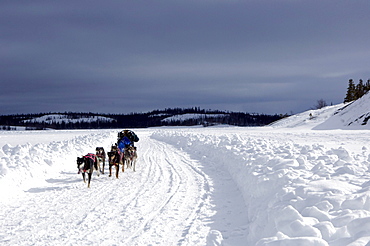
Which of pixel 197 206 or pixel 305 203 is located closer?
pixel 305 203

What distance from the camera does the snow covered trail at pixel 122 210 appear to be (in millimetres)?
5059

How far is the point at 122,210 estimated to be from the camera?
6.51m

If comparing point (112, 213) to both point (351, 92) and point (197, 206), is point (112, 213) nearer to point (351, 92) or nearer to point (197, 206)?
point (197, 206)

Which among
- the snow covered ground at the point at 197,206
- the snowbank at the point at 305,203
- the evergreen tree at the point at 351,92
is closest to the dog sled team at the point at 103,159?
→ the snow covered ground at the point at 197,206

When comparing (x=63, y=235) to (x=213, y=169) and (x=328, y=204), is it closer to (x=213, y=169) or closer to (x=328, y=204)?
(x=328, y=204)

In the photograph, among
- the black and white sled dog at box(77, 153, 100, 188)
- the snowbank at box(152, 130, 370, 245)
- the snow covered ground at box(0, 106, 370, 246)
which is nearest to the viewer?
the snowbank at box(152, 130, 370, 245)

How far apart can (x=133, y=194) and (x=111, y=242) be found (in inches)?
125

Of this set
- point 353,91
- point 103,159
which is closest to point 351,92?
point 353,91

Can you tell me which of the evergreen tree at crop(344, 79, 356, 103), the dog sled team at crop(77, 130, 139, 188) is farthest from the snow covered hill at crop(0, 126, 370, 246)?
the evergreen tree at crop(344, 79, 356, 103)

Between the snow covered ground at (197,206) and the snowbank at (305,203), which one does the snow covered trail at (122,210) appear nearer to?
the snow covered ground at (197,206)

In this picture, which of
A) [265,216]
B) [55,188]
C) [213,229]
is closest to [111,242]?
[213,229]

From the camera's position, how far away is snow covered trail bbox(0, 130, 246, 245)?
5.06m

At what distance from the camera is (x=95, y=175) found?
1152cm

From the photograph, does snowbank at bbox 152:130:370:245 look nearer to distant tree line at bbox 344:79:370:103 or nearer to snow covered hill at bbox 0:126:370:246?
snow covered hill at bbox 0:126:370:246
